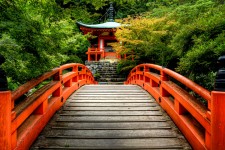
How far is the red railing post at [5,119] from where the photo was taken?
235 cm

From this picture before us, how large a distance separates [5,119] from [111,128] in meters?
1.86

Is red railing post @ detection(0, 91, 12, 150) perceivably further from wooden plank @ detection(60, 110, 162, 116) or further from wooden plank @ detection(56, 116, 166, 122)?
wooden plank @ detection(60, 110, 162, 116)

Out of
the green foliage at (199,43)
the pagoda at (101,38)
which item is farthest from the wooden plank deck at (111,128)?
the pagoda at (101,38)

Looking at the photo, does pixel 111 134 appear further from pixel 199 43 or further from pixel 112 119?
pixel 199 43

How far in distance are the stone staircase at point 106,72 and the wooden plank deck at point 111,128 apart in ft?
42.9

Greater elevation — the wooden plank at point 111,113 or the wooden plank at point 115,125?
the wooden plank at point 111,113

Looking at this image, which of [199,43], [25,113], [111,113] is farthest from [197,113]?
[25,113]

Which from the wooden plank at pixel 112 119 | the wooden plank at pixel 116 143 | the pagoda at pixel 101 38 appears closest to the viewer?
the wooden plank at pixel 116 143

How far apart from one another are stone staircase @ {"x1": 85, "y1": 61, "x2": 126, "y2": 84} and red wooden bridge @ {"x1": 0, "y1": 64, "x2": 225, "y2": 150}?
13300 millimetres

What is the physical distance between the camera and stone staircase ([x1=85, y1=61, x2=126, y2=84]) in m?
18.6

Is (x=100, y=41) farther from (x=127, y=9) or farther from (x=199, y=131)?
(x=199, y=131)

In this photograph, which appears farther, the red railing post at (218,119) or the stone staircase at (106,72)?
the stone staircase at (106,72)

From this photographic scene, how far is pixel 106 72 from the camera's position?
19734 millimetres

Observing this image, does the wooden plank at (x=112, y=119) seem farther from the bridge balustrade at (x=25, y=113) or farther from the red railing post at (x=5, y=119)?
the red railing post at (x=5, y=119)
